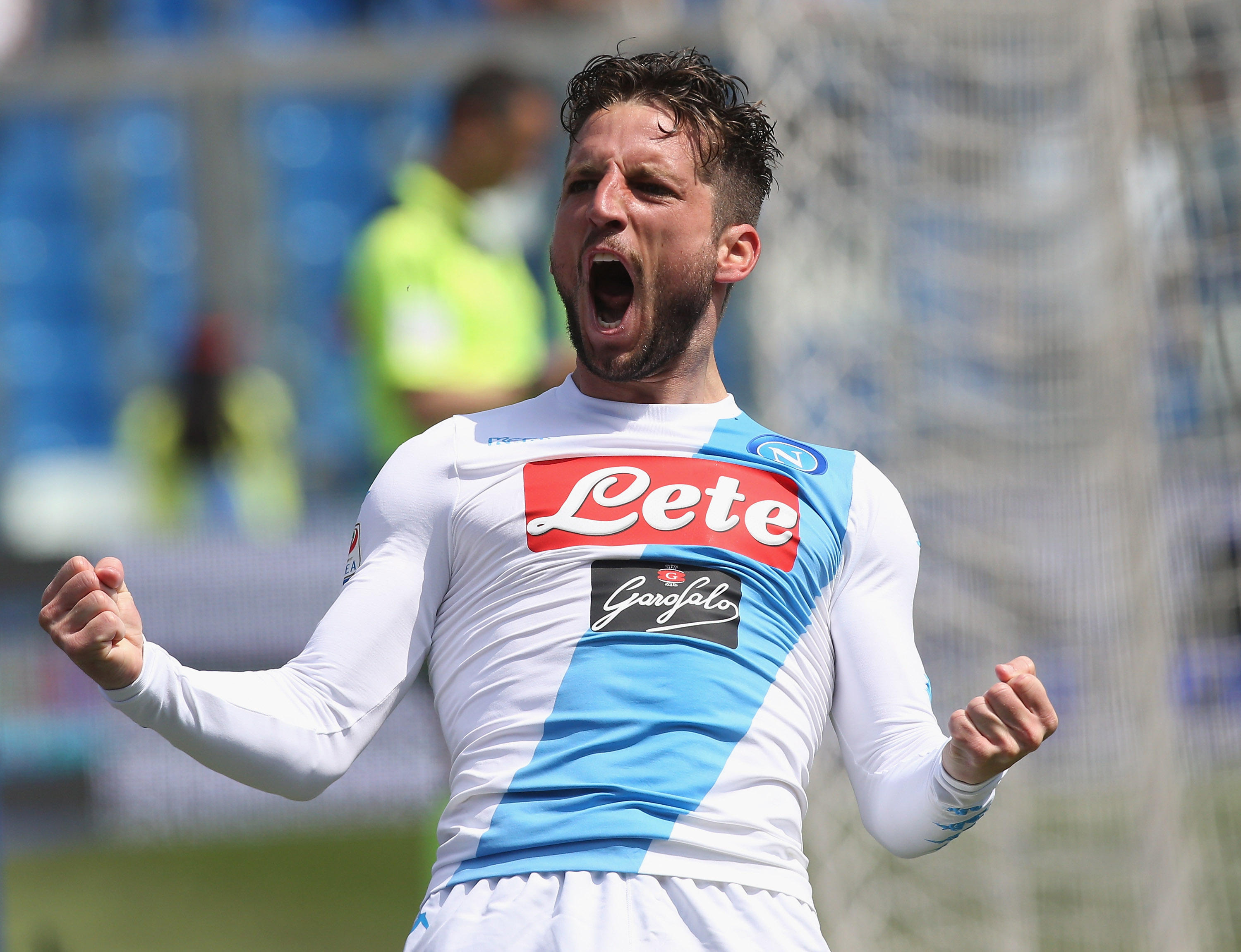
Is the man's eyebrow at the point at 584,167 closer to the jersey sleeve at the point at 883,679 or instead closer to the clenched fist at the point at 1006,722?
the jersey sleeve at the point at 883,679

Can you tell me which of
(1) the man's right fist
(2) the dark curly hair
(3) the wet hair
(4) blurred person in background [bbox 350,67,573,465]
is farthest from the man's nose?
(3) the wet hair

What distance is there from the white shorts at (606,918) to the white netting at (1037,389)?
2954mm

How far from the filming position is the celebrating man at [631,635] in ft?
5.98

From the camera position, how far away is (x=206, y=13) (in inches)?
445

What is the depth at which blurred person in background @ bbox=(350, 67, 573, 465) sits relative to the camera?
4465mm

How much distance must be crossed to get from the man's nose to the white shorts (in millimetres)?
860

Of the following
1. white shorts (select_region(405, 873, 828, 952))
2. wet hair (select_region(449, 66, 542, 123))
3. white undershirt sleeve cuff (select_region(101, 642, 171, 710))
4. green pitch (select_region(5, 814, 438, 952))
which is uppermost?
wet hair (select_region(449, 66, 542, 123))

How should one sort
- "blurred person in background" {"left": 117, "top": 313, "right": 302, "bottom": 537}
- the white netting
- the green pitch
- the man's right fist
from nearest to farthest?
the man's right fist → the white netting → the green pitch → "blurred person in background" {"left": 117, "top": 313, "right": 302, "bottom": 537}

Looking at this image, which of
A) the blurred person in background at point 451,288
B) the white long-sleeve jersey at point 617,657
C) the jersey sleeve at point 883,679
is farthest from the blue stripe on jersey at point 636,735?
the blurred person in background at point 451,288

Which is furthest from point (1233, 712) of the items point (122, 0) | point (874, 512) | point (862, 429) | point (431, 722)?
point (122, 0)

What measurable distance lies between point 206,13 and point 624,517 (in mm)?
10382

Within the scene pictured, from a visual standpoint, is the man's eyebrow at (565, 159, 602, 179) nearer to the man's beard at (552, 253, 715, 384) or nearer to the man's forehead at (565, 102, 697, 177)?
the man's forehead at (565, 102, 697, 177)

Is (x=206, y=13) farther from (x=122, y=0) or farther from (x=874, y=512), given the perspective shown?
(x=874, y=512)

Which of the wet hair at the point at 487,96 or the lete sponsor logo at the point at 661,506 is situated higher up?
the wet hair at the point at 487,96
